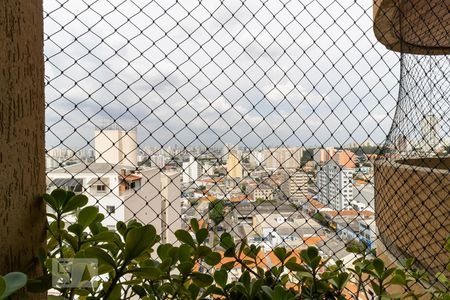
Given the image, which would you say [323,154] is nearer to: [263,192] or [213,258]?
[263,192]

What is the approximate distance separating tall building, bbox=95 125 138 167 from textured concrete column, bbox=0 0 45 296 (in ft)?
1.13

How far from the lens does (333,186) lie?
1480 millimetres

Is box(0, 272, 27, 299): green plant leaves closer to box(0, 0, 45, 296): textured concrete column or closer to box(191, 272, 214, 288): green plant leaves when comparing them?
box(0, 0, 45, 296): textured concrete column

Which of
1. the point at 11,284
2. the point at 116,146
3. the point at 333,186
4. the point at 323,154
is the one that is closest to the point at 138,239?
the point at 11,284

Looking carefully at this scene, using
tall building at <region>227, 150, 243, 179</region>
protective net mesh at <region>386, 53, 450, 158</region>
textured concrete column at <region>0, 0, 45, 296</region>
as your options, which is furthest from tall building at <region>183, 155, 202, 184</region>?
protective net mesh at <region>386, 53, 450, 158</region>

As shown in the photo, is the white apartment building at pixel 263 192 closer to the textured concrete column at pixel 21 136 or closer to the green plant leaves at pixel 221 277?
the green plant leaves at pixel 221 277

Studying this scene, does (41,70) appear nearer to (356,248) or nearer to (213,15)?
(213,15)

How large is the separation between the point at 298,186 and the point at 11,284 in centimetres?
106

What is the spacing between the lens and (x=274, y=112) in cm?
121

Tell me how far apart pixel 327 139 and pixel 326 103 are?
136mm

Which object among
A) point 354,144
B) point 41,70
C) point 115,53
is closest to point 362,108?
point 354,144

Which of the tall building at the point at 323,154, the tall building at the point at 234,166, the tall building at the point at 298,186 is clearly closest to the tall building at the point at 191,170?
the tall building at the point at 234,166

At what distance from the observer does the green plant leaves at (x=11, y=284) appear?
43 cm

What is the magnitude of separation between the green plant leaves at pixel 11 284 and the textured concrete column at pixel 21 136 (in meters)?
0.11
